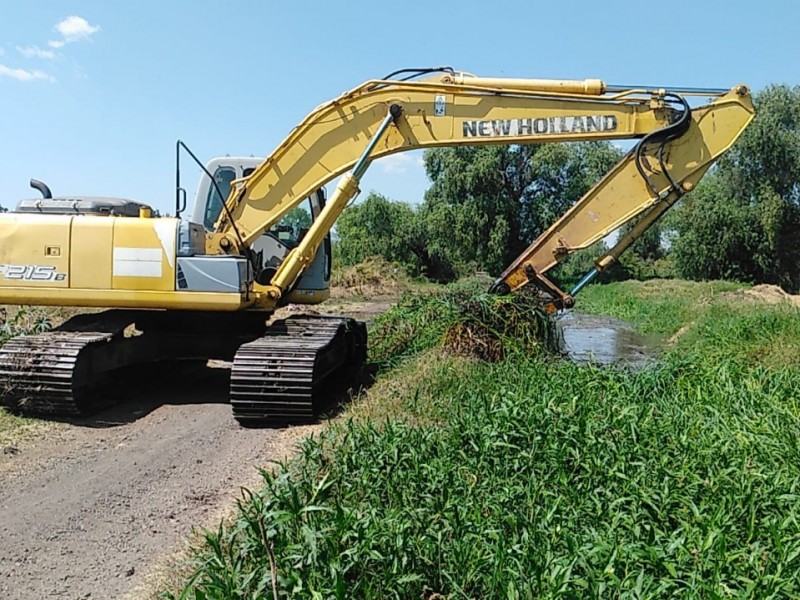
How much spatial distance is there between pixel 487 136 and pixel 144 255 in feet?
12.6

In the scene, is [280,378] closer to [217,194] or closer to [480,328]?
[480,328]

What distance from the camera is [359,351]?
364 inches

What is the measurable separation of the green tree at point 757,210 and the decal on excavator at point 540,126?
27.6 metres

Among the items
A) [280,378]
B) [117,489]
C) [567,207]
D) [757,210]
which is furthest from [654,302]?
[117,489]

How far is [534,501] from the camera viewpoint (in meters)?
3.94

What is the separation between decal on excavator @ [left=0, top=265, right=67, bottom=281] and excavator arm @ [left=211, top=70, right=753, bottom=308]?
5.25 feet

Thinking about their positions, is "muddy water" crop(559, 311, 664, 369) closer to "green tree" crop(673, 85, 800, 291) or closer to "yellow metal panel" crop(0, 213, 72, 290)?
"yellow metal panel" crop(0, 213, 72, 290)

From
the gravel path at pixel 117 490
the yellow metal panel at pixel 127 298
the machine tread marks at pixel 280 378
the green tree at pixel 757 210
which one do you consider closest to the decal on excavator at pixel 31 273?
the yellow metal panel at pixel 127 298

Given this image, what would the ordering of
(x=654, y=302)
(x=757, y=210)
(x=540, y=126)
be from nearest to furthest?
(x=540, y=126), (x=654, y=302), (x=757, y=210)

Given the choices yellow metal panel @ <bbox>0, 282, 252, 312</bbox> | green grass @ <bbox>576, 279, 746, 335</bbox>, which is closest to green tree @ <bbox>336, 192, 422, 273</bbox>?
green grass @ <bbox>576, 279, 746, 335</bbox>

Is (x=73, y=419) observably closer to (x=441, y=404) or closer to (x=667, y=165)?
(x=441, y=404)

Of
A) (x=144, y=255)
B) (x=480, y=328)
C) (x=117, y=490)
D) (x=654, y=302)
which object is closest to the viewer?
(x=117, y=490)

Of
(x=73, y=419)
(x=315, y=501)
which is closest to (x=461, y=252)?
(x=73, y=419)

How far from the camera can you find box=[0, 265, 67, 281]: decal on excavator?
25.2 ft
